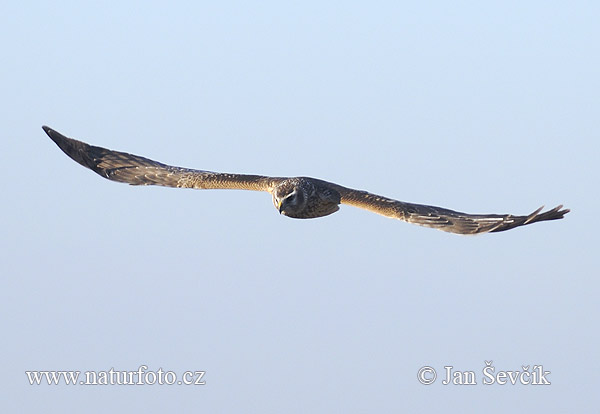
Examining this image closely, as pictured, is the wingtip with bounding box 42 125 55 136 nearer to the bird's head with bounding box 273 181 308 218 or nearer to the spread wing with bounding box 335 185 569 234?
the bird's head with bounding box 273 181 308 218

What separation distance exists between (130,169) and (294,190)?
4584 millimetres

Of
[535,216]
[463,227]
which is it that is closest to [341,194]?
[463,227]

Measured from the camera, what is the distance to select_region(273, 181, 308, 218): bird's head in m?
21.6

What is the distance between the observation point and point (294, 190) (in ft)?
71.0

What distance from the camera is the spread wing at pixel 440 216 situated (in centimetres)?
1980

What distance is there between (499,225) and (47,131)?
9.92 metres

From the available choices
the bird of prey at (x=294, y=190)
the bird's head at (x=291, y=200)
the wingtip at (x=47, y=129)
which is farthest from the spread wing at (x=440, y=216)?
the wingtip at (x=47, y=129)

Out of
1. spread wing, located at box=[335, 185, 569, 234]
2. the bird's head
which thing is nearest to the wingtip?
the bird's head

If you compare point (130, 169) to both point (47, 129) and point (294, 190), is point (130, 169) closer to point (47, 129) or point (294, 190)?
point (47, 129)

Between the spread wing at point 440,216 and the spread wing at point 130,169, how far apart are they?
3.01 metres

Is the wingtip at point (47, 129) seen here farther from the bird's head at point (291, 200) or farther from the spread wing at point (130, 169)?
the bird's head at point (291, 200)

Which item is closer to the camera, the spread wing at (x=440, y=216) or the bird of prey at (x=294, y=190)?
the spread wing at (x=440, y=216)

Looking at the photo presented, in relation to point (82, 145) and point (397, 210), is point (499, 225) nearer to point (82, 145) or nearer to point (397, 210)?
point (397, 210)

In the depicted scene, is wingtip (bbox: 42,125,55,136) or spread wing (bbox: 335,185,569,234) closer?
spread wing (bbox: 335,185,569,234)
